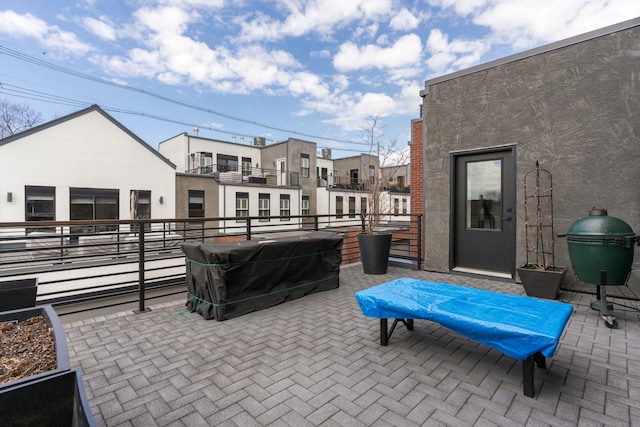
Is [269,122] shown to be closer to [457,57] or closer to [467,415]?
[457,57]

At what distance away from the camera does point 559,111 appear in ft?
14.3

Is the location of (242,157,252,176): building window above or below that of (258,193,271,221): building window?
above

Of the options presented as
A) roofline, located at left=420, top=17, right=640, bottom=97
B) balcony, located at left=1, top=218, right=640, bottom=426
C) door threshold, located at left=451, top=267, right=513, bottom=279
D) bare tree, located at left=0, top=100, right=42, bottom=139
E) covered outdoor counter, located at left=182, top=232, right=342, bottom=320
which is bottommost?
balcony, located at left=1, top=218, right=640, bottom=426

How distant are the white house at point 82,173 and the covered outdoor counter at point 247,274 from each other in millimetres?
9495

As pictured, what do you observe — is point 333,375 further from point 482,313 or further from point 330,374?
point 482,313

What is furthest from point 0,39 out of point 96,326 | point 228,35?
point 96,326

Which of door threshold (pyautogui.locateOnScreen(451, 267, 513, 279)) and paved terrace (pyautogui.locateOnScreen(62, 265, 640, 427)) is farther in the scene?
door threshold (pyautogui.locateOnScreen(451, 267, 513, 279))

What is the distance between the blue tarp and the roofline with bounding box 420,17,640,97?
3868 millimetres

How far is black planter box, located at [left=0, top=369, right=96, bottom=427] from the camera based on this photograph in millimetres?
898

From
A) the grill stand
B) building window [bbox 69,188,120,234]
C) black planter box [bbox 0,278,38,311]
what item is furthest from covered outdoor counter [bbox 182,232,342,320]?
building window [bbox 69,188,120,234]

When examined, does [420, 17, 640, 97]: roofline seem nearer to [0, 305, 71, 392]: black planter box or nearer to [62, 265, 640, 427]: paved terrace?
[62, 265, 640, 427]: paved terrace

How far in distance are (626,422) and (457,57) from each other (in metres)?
7.19

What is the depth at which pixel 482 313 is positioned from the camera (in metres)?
2.16

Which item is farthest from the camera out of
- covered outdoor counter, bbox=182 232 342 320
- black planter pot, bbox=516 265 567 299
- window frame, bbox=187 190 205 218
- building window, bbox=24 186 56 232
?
window frame, bbox=187 190 205 218
